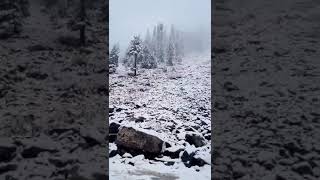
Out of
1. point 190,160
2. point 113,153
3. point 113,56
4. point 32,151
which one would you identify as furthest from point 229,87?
point 113,56

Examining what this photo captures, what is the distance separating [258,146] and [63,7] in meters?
2.30

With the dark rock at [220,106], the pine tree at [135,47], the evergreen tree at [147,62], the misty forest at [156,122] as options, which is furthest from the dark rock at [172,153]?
the evergreen tree at [147,62]

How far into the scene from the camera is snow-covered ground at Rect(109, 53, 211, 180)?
9250mm

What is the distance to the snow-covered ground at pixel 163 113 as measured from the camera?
925 cm

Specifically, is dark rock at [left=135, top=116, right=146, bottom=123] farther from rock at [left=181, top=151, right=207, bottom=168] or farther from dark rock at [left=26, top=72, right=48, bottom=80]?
dark rock at [left=26, top=72, right=48, bottom=80]

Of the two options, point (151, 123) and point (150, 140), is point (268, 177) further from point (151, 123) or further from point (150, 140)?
point (151, 123)

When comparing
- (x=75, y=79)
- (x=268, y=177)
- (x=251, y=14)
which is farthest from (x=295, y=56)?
(x=75, y=79)

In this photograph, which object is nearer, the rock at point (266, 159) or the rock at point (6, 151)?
the rock at point (6, 151)

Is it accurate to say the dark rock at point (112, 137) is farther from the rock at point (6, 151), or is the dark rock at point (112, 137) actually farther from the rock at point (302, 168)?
the rock at point (302, 168)

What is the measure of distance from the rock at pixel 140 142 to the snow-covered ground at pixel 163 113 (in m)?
0.28

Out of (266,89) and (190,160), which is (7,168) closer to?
→ (266,89)

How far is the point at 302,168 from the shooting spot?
3.26 metres

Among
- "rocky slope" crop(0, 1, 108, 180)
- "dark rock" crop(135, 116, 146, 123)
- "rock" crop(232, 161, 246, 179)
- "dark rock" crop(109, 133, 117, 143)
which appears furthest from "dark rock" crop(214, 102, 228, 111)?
"dark rock" crop(135, 116, 146, 123)

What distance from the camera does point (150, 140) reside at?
10.9m
